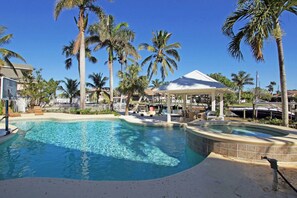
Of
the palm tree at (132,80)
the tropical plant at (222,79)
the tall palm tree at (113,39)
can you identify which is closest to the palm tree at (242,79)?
the tropical plant at (222,79)

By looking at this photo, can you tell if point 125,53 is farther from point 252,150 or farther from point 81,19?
point 252,150

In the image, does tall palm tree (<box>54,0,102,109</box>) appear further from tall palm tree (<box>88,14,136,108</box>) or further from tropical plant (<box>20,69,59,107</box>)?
tropical plant (<box>20,69,59,107</box>)

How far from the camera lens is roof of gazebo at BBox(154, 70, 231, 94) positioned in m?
12.9

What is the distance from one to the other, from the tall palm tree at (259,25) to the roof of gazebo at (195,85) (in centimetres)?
287

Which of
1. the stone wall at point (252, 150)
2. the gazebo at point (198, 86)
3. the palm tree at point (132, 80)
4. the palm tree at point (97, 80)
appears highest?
the palm tree at point (97, 80)

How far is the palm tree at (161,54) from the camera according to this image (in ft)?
81.9

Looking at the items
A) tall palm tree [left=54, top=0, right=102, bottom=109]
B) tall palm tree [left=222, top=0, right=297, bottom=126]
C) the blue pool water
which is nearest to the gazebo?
tall palm tree [left=222, top=0, right=297, bottom=126]

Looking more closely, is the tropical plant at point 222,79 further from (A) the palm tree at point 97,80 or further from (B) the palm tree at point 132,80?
(A) the palm tree at point 97,80

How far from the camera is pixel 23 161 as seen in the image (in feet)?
22.5

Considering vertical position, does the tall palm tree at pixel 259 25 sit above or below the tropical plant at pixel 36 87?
above

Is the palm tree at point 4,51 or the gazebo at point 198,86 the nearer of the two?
the gazebo at point 198,86

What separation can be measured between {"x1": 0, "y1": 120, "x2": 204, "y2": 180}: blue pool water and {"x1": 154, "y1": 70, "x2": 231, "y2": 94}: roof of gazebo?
4448 mm

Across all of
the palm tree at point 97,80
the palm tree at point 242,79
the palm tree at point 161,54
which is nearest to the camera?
the palm tree at point 161,54

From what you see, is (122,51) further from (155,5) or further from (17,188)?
(17,188)
